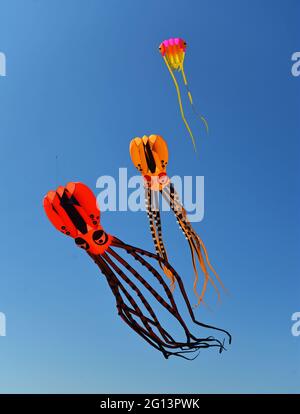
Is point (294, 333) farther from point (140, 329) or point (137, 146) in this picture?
point (137, 146)

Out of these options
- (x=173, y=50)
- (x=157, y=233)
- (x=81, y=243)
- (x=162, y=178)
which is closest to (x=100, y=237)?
(x=81, y=243)

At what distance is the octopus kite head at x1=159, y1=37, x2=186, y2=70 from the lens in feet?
8.33

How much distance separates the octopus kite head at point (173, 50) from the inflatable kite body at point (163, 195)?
0.46 meters

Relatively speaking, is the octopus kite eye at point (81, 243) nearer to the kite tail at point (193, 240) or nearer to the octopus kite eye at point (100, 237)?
the octopus kite eye at point (100, 237)

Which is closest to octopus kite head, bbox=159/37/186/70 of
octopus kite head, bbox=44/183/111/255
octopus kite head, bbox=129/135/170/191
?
octopus kite head, bbox=129/135/170/191

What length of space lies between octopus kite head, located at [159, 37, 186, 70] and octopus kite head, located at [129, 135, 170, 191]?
46 cm

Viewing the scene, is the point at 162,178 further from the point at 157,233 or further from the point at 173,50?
the point at 173,50

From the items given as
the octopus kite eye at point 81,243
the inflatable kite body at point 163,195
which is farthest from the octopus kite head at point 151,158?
the octopus kite eye at point 81,243

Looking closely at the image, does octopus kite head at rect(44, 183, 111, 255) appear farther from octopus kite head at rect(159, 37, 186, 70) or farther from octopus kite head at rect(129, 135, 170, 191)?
octopus kite head at rect(159, 37, 186, 70)

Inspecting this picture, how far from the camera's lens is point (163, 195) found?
2.62 metres

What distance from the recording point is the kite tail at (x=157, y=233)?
261 centimetres
